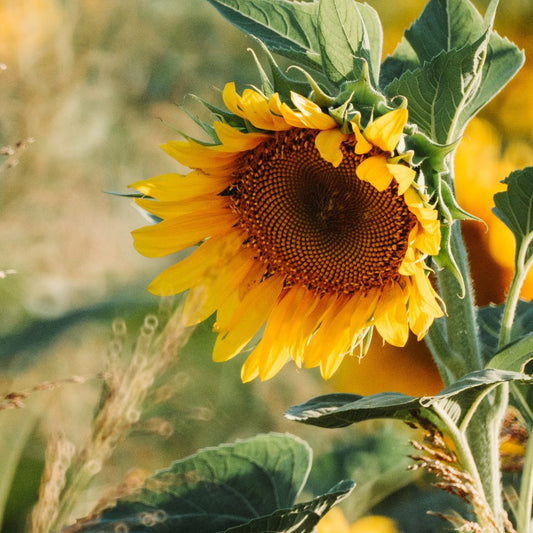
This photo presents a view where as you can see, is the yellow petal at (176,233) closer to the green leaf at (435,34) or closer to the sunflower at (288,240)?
the sunflower at (288,240)

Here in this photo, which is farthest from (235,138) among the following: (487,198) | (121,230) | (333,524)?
(121,230)

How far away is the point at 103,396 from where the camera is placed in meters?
0.49

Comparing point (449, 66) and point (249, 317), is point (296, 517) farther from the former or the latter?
point (449, 66)

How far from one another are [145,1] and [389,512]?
4.78ft

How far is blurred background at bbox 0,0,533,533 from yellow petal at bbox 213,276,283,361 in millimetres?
72

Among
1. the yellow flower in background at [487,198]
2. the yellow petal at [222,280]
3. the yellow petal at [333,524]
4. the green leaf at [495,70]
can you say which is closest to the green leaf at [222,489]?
the yellow petal at [222,280]

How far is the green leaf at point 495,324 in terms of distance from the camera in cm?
72

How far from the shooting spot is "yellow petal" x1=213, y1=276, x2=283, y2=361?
0.75 metres

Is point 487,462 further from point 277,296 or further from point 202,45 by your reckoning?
point 202,45

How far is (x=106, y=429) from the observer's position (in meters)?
0.46

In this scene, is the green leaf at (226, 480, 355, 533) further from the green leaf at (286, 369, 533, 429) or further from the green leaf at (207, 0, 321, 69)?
the green leaf at (207, 0, 321, 69)

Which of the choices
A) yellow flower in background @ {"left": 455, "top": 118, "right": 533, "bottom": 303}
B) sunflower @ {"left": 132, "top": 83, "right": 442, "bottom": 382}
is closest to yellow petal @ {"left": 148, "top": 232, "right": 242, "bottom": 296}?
sunflower @ {"left": 132, "top": 83, "right": 442, "bottom": 382}

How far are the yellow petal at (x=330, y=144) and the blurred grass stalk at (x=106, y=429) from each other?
0.22 meters

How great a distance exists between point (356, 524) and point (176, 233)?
1.58 ft
